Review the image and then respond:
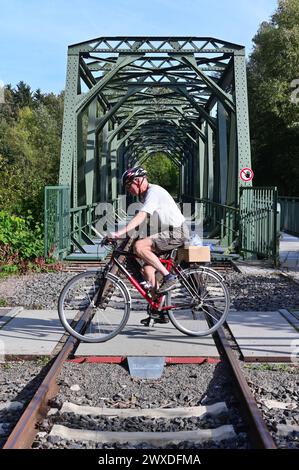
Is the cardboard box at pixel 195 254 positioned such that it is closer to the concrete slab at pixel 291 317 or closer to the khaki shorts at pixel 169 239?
the khaki shorts at pixel 169 239

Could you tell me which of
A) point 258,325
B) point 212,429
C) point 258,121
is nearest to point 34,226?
point 258,325

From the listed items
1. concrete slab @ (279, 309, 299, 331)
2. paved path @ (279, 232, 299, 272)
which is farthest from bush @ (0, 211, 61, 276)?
concrete slab @ (279, 309, 299, 331)

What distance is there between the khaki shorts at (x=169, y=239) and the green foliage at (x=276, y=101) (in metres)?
30.6

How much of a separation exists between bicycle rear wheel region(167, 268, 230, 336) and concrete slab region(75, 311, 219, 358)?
13 centimetres

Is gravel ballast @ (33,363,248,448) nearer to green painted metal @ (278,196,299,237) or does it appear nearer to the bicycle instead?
the bicycle

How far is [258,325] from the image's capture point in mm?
7305

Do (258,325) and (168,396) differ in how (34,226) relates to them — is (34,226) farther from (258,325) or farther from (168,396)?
(168,396)

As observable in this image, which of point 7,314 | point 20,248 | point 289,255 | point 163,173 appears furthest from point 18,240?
point 163,173

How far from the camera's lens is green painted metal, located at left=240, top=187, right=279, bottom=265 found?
13.0m

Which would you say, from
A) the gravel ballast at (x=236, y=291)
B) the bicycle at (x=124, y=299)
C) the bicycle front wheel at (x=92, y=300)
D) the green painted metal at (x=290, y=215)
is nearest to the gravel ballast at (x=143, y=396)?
the bicycle front wheel at (x=92, y=300)

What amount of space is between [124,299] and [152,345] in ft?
1.69

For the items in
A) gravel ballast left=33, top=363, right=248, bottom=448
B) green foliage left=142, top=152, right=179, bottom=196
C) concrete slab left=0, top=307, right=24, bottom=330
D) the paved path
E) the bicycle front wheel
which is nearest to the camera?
gravel ballast left=33, top=363, right=248, bottom=448

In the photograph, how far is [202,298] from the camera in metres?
6.80

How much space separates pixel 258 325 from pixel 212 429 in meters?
3.29
